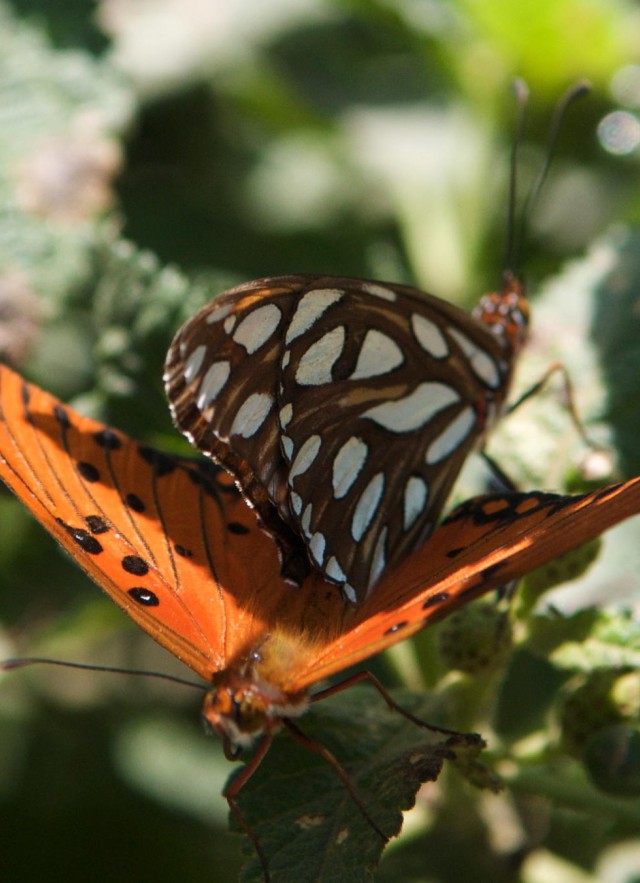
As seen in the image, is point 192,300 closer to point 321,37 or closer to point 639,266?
point 639,266

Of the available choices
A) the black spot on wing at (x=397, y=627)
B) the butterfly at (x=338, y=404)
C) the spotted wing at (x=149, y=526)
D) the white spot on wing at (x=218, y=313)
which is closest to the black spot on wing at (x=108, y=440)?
the spotted wing at (x=149, y=526)

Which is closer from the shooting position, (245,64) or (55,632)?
(55,632)

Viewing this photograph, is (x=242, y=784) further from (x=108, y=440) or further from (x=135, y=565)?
(x=108, y=440)

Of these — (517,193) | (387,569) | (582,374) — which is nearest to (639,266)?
(582,374)

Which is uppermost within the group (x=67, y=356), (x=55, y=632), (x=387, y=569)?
(x=67, y=356)

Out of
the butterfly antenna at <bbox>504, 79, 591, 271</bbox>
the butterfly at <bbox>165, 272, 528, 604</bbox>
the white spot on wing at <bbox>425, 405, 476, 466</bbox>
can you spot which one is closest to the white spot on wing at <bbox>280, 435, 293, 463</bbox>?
the butterfly at <bbox>165, 272, 528, 604</bbox>

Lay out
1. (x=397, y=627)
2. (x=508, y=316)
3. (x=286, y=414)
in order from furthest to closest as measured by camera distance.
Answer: (x=508, y=316)
(x=286, y=414)
(x=397, y=627)

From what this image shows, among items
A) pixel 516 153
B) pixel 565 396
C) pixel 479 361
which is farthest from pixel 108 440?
pixel 516 153
